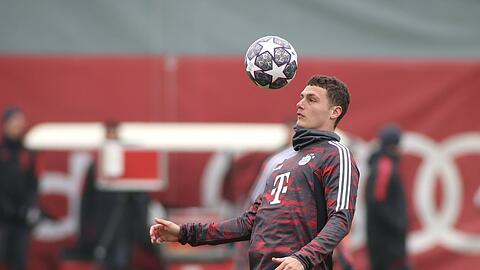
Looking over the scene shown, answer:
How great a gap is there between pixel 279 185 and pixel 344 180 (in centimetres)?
39

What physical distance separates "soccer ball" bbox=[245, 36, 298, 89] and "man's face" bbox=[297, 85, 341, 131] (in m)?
0.30

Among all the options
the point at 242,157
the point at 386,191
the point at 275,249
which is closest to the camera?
the point at 275,249

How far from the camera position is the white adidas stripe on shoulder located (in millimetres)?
5469

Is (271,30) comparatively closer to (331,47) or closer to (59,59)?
(331,47)

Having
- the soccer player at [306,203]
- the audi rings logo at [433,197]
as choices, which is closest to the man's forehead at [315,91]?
the soccer player at [306,203]

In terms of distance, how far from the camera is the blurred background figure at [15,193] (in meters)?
12.3

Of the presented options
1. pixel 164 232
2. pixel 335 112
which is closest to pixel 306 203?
pixel 335 112

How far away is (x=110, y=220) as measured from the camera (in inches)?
489

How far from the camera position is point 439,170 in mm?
14008

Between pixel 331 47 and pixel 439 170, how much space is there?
2068 millimetres

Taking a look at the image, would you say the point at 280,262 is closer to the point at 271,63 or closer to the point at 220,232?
the point at 220,232

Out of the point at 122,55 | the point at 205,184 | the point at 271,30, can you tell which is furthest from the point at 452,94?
the point at 122,55

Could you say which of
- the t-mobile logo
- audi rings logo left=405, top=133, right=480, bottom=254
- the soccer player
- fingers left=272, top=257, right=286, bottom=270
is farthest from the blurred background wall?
fingers left=272, top=257, right=286, bottom=270

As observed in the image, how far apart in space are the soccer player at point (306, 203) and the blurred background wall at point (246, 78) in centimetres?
748
